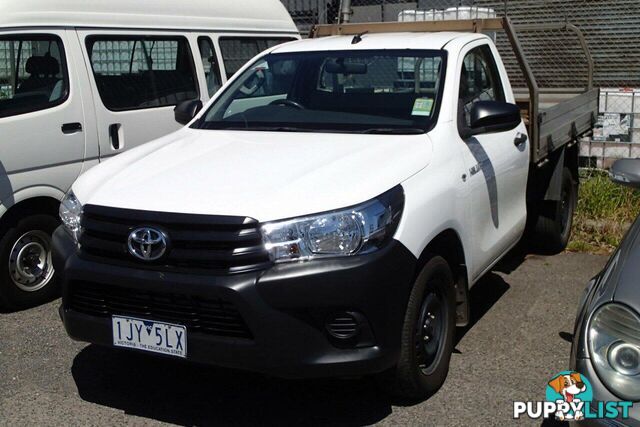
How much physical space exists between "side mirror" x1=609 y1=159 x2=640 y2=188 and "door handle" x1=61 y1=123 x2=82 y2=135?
365cm

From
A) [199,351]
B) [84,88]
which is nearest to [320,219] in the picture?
[199,351]

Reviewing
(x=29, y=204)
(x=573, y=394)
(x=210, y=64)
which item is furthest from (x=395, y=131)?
(x=210, y=64)

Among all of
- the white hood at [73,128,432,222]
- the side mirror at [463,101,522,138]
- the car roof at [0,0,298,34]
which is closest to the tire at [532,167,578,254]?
the side mirror at [463,101,522,138]

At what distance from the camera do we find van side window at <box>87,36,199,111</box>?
588 centimetres

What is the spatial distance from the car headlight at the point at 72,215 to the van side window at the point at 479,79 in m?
2.20

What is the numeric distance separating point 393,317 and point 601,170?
5756mm

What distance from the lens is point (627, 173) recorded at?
351 cm

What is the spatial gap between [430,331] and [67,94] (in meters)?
3.15

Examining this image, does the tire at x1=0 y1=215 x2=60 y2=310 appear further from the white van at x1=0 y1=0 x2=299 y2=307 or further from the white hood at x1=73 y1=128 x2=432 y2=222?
the white hood at x1=73 y1=128 x2=432 y2=222

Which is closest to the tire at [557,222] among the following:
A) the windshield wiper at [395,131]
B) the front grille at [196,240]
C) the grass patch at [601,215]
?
the grass patch at [601,215]

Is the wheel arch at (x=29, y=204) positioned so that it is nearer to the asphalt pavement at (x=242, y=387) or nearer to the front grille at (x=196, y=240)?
the asphalt pavement at (x=242, y=387)

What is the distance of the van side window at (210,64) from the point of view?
6.79 m

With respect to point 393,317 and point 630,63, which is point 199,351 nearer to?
point 393,317

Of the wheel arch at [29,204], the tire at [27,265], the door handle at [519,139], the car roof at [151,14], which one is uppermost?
the car roof at [151,14]
